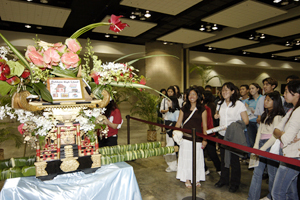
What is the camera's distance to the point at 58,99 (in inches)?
61.4

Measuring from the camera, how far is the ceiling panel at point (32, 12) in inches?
257

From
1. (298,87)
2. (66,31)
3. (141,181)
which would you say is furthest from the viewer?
(66,31)

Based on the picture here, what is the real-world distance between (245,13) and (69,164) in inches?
308

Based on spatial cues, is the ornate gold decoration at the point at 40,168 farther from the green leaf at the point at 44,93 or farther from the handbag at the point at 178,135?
the handbag at the point at 178,135

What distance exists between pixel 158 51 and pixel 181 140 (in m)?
9.88

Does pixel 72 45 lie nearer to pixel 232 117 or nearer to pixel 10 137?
pixel 232 117

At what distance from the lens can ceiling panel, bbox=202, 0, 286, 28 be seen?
6721 mm

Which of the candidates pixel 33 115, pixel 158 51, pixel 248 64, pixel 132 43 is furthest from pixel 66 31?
pixel 248 64

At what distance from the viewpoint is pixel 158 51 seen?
12.7 meters

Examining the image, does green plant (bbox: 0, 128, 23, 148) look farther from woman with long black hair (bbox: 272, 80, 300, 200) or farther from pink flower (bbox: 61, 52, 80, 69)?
woman with long black hair (bbox: 272, 80, 300, 200)

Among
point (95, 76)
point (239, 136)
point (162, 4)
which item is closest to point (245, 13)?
point (162, 4)

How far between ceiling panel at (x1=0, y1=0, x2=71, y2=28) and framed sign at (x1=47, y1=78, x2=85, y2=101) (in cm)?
634

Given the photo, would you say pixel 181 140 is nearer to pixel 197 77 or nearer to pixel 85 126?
pixel 85 126

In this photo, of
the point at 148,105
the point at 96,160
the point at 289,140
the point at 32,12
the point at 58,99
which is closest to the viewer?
the point at 58,99
